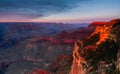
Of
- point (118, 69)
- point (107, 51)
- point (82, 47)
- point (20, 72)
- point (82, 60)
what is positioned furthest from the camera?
point (20, 72)

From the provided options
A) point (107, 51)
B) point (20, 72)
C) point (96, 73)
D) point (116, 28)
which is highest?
point (116, 28)

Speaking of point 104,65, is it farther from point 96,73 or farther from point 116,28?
point 116,28

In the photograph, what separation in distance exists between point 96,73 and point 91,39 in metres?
14.8

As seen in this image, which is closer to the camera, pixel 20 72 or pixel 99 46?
pixel 99 46

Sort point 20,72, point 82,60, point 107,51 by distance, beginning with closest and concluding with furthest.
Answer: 1. point 107,51
2. point 82,60
3. point 20,72

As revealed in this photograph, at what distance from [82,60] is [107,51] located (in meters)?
5.63

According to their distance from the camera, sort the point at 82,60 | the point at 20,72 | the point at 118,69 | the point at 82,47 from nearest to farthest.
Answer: the point at 118,69, the point at 82,60, the point at 82,47, the point at 20,72

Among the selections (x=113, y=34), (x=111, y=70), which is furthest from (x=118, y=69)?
(x=113, y=34)

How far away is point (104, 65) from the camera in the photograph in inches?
1769

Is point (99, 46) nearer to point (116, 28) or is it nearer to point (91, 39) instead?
point (116, 28)

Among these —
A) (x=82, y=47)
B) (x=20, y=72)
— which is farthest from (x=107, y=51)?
(x=20, y=72)

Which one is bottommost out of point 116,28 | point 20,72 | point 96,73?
point 20,72

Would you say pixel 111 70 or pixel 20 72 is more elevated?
pixel 111 70

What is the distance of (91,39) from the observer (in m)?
58.7
